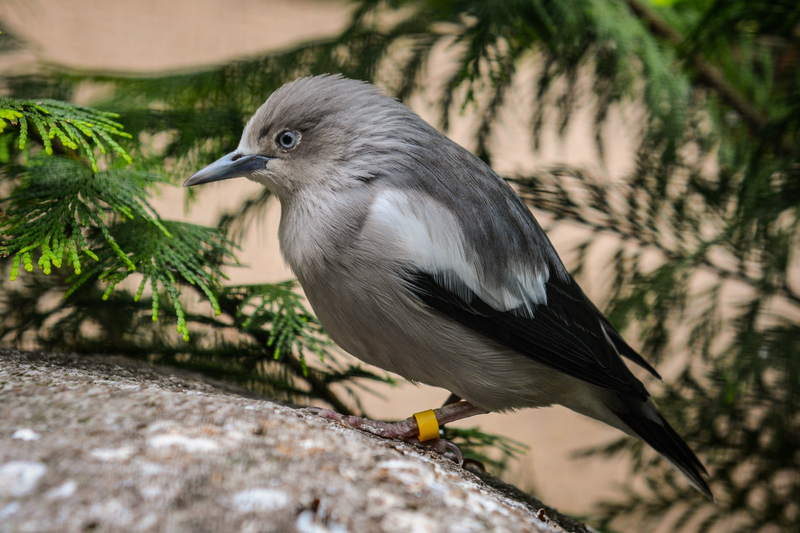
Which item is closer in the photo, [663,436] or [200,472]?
[200,472]

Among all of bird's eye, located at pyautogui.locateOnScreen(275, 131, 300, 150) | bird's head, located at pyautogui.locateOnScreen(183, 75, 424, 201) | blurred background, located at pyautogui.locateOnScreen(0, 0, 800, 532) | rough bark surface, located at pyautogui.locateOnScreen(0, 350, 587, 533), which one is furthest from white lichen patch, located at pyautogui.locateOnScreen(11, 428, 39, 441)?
bird's eye, located at pyautogui.locateOnScreen(275, 131, 300, 150)

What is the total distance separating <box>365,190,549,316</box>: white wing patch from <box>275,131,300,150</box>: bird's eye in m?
0.25

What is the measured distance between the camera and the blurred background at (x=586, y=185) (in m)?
1.40

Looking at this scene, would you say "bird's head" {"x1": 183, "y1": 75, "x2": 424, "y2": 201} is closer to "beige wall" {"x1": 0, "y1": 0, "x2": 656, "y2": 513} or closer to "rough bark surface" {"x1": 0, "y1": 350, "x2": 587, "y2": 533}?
"rough bark surface" {"x1": 0, "y1": 350, "x2": 587, "y2": 533}

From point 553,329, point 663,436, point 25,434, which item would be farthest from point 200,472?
point 663,436

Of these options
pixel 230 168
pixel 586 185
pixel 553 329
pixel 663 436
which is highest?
pixel 586 185

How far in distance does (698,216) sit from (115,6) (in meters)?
3.46

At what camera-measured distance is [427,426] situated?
116 centimetres

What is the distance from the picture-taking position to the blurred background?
1403mm

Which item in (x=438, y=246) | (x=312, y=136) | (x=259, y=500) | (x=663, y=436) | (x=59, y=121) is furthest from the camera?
(x=663, y=436)

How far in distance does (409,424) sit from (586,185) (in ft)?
3.10

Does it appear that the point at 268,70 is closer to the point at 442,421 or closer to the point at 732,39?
the point at 442,421

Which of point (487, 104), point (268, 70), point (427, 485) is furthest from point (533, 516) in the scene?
point (268, 70)

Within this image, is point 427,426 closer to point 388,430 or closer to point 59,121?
point 388,430
